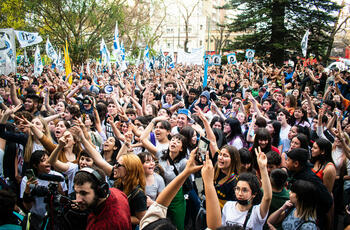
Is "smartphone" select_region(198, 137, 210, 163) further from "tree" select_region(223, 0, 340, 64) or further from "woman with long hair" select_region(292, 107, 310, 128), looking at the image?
"tree" select_region(223, 0, 340, 64)

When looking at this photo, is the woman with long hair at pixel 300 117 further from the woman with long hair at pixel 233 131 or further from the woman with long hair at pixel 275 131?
the woman with long hair at pixel 233 131

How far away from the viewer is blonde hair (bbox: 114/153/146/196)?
107 inches

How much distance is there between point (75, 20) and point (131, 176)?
72.0 feet

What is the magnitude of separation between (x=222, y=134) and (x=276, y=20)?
19.5m

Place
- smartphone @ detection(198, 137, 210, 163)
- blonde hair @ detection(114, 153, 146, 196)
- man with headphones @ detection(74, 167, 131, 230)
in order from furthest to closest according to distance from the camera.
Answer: blonde hair @ detection(114, 153, 146, 196), smartphone @ detection(198, 137, 210, 163), man with headphones @ detection(74, 167, 131, 230)

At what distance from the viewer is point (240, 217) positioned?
264cm

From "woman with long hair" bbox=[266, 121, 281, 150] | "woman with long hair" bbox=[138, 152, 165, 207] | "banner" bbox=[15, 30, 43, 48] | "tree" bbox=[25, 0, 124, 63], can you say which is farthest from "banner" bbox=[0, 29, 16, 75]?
"tree" bbox=[25, 0, 124, 63]

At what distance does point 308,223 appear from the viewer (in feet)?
8.46

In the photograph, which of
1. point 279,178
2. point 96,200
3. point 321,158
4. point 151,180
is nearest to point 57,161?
point 151,180

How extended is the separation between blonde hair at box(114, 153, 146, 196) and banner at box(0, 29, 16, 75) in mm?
8039

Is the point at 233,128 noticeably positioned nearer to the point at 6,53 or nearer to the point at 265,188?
the point at 265,188

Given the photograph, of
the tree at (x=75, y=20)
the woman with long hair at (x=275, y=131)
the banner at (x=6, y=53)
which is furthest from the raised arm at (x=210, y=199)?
the tree at (x=75, y=20)

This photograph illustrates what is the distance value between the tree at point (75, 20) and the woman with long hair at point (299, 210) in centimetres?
2190

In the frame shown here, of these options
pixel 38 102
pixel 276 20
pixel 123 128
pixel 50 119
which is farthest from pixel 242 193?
pixel 276 20
